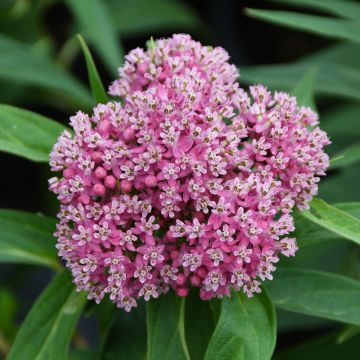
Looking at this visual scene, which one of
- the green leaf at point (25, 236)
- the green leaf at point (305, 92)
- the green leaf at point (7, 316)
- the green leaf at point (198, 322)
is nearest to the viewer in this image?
the green leaf at point (198, 322)

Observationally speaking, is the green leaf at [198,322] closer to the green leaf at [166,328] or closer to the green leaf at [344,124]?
the green leaf at [166,328]

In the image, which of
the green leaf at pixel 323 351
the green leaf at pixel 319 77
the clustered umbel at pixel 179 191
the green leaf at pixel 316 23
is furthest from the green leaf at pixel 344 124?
the clustered umbel at pixel 179 191

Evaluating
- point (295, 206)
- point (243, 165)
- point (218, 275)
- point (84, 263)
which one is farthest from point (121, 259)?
point (295, 206)

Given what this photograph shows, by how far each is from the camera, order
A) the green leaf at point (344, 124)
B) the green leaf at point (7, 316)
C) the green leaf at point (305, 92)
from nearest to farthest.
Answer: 1. the green leaf at point (305, 92)
2. the green leaf at point (7, 316)
3. the green leaf at point (344, 124)

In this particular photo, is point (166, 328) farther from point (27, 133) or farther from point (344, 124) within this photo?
point (344, 124)

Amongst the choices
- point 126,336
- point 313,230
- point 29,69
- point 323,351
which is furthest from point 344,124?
point 126,336

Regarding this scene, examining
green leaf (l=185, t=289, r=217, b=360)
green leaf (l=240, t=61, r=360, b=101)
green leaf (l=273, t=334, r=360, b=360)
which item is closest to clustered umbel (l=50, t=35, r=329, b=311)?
green leaf (l=185, t=289, r=217, b=360)
